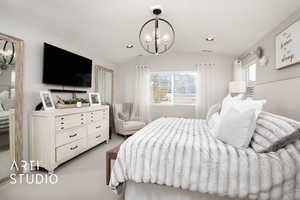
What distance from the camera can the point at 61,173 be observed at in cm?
236

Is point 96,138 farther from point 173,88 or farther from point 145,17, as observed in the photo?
point 173,88

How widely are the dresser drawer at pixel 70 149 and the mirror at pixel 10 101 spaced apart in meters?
0.52

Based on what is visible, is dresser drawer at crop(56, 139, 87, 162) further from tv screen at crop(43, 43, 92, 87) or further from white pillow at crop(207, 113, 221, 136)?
white pillow at crop(207, 113, 221, 136)

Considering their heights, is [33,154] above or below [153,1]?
below

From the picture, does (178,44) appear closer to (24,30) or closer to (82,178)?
(24,30)

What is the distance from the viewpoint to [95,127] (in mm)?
3420

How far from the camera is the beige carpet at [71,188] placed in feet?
5.93

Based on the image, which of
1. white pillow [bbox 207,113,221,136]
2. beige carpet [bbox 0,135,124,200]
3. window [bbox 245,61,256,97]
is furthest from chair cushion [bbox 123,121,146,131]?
window [bbox 245,61,256,97]

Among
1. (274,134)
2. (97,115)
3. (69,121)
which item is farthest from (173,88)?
(274,134)

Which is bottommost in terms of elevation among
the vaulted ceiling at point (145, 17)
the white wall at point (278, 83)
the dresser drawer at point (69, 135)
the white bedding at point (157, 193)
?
the white bedding at point (157, 193)

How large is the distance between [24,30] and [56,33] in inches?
22.0

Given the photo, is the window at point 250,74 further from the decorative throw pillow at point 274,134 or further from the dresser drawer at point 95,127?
the dresser drawer at point 95,127

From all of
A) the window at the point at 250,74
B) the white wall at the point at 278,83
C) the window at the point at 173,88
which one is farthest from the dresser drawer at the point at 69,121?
the window at the point at 250,74

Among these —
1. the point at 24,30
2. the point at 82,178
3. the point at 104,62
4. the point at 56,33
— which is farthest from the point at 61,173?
the point at 104,62
